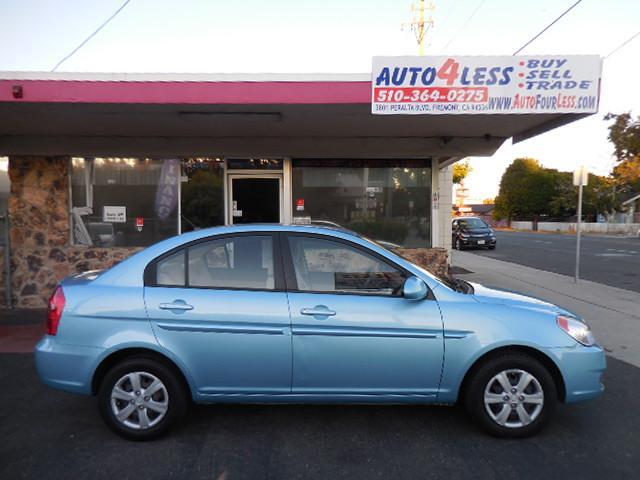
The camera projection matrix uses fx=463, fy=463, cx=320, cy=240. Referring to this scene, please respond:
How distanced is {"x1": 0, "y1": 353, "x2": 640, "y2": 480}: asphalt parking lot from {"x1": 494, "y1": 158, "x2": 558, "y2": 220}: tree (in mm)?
65389

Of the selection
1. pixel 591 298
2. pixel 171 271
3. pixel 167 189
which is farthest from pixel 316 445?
pixel 591 298

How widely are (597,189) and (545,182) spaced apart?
14.2 meters

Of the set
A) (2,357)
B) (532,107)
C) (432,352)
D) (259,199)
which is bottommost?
(2,357)

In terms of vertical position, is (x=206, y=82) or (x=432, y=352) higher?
(x=206, y=82)

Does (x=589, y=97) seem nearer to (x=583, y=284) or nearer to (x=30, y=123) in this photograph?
(x=583, y=284)

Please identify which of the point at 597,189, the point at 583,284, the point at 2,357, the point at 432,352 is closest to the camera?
Answer: the point at 432,352

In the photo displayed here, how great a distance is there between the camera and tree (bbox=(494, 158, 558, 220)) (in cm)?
6384

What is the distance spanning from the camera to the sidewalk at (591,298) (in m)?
6.24

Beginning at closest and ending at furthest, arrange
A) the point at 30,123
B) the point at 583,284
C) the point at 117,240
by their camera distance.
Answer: the point at 30,123
the point at 117,240
the point at 583,284

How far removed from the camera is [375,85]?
224 inches

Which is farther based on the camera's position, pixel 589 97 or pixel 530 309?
pixel 589 97

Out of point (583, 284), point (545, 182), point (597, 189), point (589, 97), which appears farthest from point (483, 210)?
point (589, 97)

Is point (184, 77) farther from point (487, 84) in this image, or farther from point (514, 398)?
point (514, 398)

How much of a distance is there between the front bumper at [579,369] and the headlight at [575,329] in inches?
2.2
